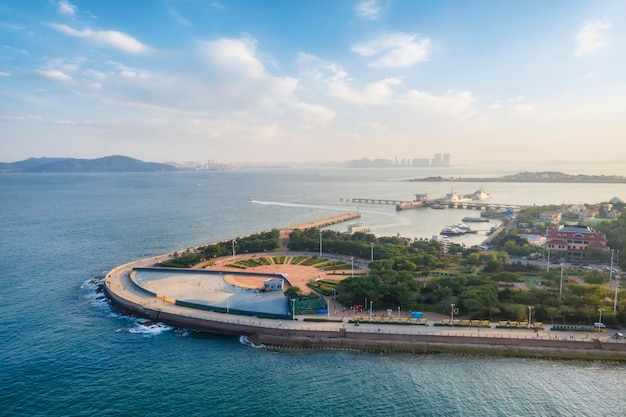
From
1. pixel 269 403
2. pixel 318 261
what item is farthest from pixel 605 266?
pixel 269 403

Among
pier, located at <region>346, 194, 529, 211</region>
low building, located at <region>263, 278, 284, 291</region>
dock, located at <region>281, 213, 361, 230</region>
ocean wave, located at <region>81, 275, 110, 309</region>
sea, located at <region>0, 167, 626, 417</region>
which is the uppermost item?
pier, located at <region>346, 194, 529, 211</region>

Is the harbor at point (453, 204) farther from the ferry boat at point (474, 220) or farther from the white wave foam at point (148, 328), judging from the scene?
the white wave foam at point (148, 328)

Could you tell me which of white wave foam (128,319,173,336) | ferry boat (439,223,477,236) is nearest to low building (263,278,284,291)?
white wave foam (128,319,173,336)

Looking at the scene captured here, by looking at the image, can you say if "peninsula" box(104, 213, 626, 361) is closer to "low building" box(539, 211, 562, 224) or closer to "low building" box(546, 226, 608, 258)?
"low building" box(546, 226, 608, 258)

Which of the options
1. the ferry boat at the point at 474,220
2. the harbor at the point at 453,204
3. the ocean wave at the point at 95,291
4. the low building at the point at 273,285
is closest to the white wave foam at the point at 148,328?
the ocean wave at the point at 95,291

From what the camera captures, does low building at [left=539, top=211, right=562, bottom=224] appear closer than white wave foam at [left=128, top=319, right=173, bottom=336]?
No

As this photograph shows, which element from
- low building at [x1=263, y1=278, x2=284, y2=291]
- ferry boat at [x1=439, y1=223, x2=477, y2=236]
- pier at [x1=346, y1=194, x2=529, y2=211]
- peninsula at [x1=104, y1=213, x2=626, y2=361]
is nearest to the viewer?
peninsula at [x1=104, y1=213, x2=626, y2=361]

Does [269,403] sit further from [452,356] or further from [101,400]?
[452,356]
